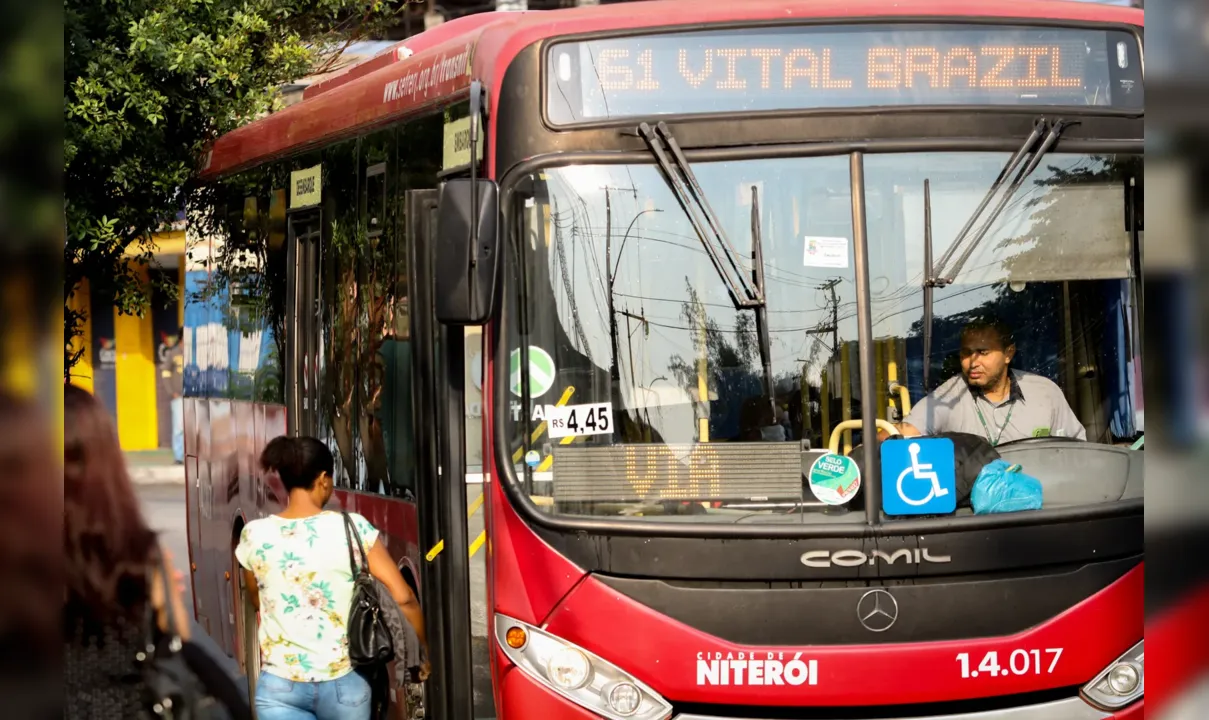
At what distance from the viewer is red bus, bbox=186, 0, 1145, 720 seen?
510 centimetres

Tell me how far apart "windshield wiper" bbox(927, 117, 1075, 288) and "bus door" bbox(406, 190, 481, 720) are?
68.8 inches

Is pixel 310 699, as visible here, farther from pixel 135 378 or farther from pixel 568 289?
pixel 135 378

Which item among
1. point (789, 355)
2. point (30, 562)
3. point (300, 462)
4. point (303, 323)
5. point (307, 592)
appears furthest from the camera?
point (303, 323)

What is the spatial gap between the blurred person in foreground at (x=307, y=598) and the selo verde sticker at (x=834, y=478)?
1.49 meters

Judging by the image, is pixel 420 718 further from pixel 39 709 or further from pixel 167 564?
pixel 39 709

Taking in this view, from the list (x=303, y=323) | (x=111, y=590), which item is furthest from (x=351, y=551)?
(x=303, y=323)

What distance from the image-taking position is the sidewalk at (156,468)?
25.0 meters

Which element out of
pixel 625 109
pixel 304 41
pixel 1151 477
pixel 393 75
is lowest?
pixel 1151 477

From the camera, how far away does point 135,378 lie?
29.8 metres

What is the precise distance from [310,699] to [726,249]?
2127 millimetres

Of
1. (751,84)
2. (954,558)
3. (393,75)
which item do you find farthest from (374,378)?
(954,558)

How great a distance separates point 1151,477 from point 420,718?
15.9 feet

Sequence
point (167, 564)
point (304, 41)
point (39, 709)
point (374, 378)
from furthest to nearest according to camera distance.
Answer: point (304, 41)
point (374, 378)
point (167, 564)
point (39, 709)

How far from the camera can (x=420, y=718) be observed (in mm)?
6426
